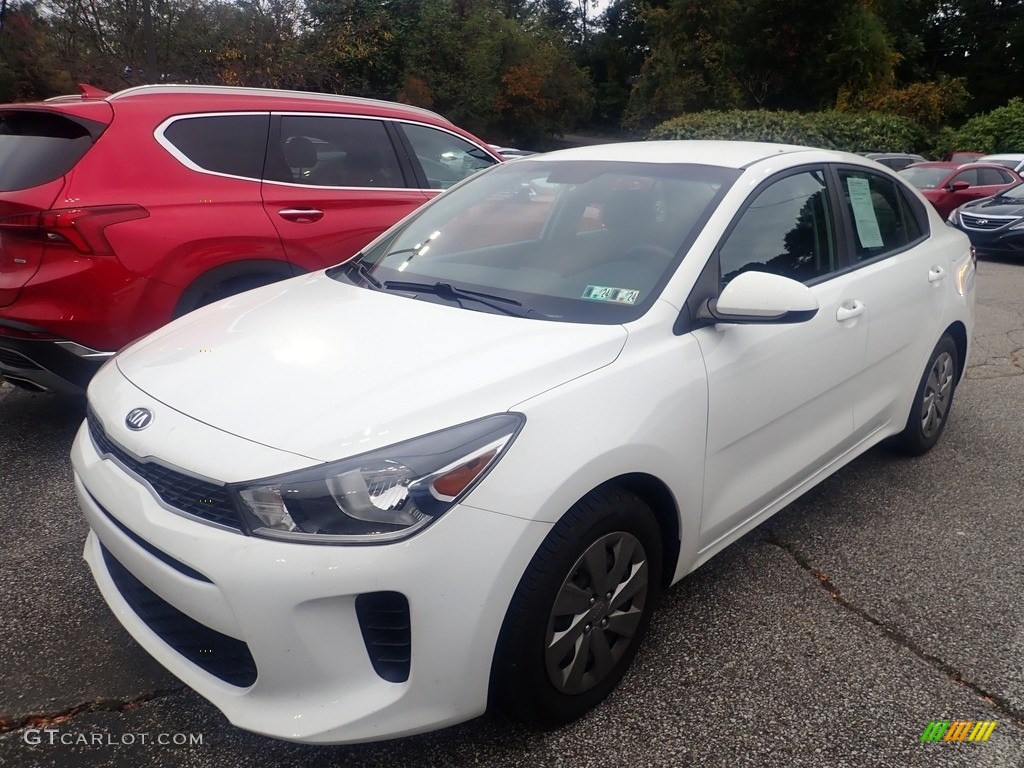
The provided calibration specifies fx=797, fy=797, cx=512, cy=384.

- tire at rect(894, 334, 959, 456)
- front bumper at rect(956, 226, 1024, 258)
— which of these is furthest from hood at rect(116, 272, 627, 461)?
front bumper at rect(956, 226, 1024, 258)

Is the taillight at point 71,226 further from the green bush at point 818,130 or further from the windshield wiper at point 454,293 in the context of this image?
the green bush at point 818,130

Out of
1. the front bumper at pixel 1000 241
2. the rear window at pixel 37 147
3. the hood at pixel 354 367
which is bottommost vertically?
the front bumper at pixel 1000 241

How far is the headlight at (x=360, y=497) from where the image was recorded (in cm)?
179

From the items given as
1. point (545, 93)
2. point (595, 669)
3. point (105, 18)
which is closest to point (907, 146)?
point (545, 93)

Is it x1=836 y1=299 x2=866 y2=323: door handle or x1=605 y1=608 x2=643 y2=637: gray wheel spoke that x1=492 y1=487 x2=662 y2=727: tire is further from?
x1=836 y1=299 x2=866 y2=323: door handle

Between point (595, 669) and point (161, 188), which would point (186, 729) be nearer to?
point (595, 669)

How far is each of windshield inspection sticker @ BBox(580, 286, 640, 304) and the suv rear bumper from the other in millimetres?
2450

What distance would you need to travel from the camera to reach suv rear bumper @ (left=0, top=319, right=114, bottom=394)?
144 inches

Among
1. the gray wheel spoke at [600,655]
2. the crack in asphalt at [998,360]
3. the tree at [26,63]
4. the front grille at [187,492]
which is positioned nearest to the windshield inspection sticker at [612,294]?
the gray wheel spoke at [600,655]

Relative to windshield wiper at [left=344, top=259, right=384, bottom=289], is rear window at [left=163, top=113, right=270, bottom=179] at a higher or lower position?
→ higher

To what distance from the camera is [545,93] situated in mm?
41562

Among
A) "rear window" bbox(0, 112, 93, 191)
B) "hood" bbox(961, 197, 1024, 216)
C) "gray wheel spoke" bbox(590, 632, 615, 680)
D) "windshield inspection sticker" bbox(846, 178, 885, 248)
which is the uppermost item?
"rear window" bbox(0, 112, 93, 191)

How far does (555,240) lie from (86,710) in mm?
2111
